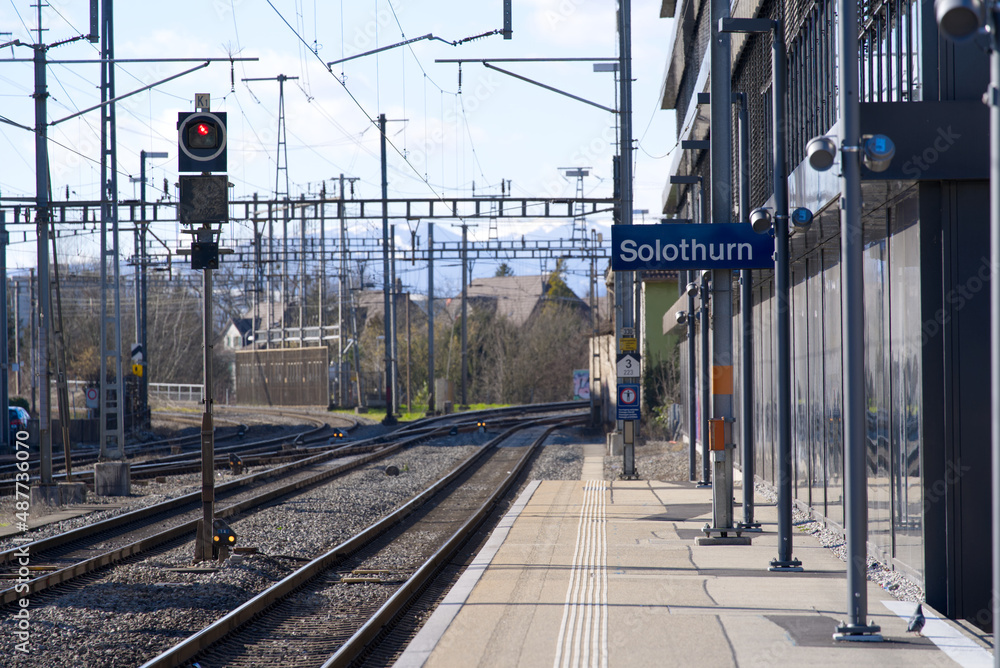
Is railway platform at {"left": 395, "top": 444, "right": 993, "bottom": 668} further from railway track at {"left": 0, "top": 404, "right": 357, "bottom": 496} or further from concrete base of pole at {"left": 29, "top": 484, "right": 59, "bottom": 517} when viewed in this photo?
railway track at {"left": 0, "top": 404, "right": 357, "bottom": 496}

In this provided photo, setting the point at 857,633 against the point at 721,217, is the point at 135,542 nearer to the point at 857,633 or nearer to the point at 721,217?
the point at 721,217

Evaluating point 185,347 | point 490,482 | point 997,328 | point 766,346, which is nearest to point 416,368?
point 185,347

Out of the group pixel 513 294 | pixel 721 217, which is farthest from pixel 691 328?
pixel 513 294

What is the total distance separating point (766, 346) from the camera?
1816cm

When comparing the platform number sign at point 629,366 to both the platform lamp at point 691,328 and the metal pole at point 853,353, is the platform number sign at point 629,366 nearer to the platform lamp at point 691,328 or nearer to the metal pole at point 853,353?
the platform lamp at point 691,328

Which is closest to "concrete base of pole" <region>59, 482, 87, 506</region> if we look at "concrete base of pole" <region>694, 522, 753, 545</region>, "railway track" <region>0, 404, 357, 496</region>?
"railway track" <region>0, 404, 357, 496</region>

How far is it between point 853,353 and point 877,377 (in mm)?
3037

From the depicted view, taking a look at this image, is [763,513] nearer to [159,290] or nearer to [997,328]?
[997,328]

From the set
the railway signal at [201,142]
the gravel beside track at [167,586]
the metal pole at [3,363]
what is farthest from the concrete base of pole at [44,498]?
the metal pole at [3,363]

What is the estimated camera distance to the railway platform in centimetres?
685

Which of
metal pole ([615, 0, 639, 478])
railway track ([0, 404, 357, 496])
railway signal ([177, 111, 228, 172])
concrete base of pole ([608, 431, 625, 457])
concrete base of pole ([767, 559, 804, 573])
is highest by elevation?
metal pole ([615, 0, 639, 478])

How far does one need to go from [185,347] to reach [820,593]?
79.9 meters

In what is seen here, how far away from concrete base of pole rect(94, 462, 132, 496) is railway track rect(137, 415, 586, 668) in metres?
5.85

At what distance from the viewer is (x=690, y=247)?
10484 millimetres
